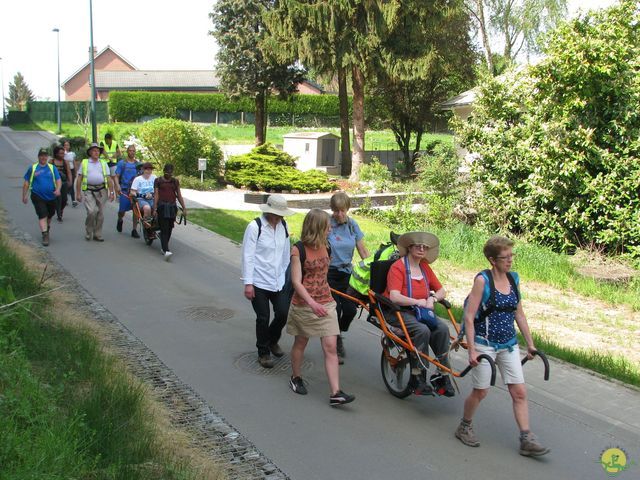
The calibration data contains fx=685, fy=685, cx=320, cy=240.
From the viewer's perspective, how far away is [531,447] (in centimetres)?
538

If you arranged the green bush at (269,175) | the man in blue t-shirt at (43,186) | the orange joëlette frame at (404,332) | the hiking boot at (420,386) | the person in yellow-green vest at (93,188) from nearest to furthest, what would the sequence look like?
the orange joëlette frame at (404,332)
the hiking boot at (420,386)
the man in blue t-shirt at (43,186)
the person in yellow-green vest at (93,188)
the green bush at (269,175)

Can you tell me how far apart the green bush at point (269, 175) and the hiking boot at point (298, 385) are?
19.6m

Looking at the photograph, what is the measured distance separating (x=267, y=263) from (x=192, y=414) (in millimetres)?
1755

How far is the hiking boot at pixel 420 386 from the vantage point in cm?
604

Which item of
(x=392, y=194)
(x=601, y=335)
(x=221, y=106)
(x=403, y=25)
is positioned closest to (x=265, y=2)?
(x=403, y=25)

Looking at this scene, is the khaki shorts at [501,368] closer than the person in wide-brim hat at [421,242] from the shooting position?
Yes

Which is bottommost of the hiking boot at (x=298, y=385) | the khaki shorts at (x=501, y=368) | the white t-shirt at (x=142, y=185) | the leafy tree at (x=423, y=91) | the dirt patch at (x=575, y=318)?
the dirt patch at (x=575, y=318)

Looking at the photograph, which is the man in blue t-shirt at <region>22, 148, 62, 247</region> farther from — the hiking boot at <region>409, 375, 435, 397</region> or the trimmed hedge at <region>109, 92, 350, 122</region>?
the trimmed hedge at <region>109, 92, 350, 122</region>

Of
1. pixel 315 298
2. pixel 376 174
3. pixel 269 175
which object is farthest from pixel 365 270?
pixel 376 174

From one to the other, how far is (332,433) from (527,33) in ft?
142

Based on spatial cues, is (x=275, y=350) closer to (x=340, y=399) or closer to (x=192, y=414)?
(x=340, y=399)

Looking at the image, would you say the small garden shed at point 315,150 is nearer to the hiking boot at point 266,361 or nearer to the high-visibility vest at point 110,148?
the high-visibility vest at point 110,148

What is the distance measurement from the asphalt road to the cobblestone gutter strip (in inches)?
4.2

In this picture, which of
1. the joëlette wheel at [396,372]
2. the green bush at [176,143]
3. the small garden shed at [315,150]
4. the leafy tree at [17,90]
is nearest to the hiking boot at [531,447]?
the joëlette wheel at [396,372]
